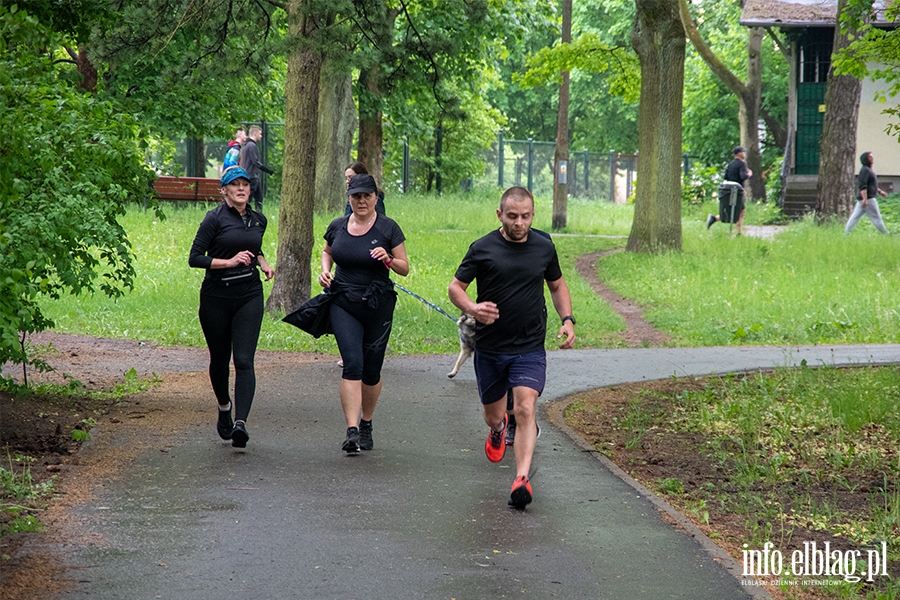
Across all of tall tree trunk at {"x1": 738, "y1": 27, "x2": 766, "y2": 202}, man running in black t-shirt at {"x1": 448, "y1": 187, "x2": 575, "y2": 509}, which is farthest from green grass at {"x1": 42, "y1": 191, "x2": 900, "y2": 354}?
tall tree trunk at {"x1": 738, "y1": 27, "x2": 766, "y2": 202}

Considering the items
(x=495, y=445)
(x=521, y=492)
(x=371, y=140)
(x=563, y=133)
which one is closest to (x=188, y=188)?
(x=371, y=140)

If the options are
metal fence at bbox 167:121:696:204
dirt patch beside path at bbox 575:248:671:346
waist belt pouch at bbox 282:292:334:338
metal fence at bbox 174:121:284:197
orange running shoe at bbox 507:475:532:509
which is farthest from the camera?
metal fence at bbox 167:121:696:204

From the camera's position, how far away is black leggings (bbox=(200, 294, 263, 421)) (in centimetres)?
809

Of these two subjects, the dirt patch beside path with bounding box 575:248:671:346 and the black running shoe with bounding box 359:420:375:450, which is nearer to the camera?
the black running shoe with bounding box 359:420:375:450

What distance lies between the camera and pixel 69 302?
16.4m

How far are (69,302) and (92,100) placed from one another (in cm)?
844

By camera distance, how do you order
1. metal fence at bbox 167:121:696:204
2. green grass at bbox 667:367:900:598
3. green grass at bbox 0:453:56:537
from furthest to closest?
metal fence at bbox 167:121:696:204 → green grass at bbox 667:367:900:598 → green grass at bbox 0:453:56:537

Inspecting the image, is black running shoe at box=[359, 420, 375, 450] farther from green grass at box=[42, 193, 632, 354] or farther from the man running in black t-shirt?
green grass at box=[42, 193, 632, 354]

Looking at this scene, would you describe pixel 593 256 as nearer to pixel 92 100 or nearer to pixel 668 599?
pixel 92 100

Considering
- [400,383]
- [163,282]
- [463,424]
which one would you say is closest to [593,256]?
[163,282]

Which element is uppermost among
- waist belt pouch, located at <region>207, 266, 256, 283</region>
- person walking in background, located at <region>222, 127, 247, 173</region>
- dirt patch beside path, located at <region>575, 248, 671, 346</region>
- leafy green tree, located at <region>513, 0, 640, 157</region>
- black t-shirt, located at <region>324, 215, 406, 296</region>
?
leafy green tree, located at <region>513, 0, 640, 157</region>

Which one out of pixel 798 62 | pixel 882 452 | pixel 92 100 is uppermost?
pixel 798 62

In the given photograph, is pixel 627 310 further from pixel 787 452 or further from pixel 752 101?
pixel 752 101

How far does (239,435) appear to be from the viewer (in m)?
7.96
